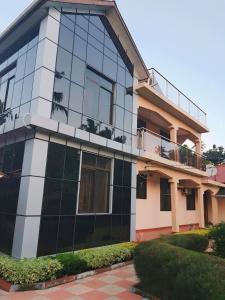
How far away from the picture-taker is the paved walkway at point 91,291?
605cm

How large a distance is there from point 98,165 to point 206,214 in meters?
16.2

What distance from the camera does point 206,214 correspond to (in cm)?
2312

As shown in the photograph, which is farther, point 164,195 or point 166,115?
point 164,195

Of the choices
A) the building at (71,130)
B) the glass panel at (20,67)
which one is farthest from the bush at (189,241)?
the glass panel at (20,67)

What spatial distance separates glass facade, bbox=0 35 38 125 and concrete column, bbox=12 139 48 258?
1632 millimetres

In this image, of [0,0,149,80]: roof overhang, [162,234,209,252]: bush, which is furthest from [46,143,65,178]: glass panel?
[0,0,149,80]: roof overhang

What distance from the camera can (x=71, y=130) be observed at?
9.06 meters

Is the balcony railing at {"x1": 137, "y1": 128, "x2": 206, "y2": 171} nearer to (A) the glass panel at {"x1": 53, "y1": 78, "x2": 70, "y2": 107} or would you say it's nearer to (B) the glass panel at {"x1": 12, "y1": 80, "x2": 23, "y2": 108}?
(A) the glass panel at {"x1": 53, "y1": 78, "x2": 70, "y2": 107}

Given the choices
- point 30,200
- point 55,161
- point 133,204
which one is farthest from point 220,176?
point 30,200

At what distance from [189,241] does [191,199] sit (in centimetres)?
1248

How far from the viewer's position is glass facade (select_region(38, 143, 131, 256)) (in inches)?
329

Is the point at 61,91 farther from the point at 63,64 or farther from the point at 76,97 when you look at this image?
the point at 63,64

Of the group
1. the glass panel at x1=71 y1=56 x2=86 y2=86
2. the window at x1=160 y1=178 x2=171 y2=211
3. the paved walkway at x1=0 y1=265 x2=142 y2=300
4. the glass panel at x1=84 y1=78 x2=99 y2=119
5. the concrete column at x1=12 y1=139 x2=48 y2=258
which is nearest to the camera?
the paved walkway at x1=0 y1=265 x2=142 y2=300

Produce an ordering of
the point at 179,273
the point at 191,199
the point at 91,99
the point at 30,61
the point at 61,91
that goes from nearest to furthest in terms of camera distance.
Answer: the point at 179,273 → the point at 61,91 → the point at 30,61 → the point at 91,99 → the point at 191,199
